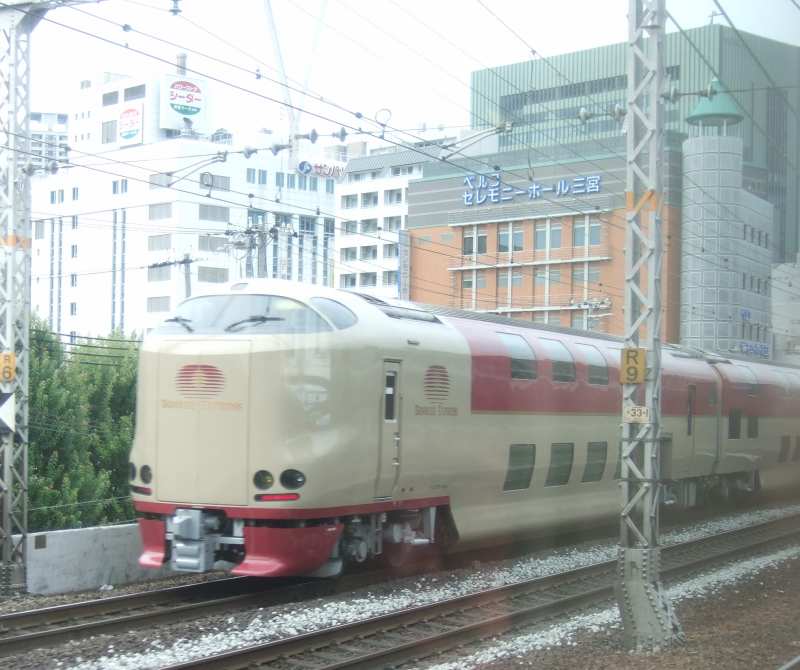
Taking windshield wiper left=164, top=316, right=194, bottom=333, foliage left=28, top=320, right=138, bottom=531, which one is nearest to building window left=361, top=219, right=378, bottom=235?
foliage left=28, top=320, right=138, bottom=531

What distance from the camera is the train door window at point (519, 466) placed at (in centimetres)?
1491

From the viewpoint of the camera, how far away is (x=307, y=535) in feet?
37.4

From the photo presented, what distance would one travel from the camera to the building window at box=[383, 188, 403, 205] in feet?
285

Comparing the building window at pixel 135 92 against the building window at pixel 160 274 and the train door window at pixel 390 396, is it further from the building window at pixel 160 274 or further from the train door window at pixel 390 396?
the train door window at pixel 390 396

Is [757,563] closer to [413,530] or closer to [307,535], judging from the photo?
[413,530]

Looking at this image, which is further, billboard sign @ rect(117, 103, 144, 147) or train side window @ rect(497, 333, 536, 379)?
billboard sign @ rect(117, 103, 144, 147)

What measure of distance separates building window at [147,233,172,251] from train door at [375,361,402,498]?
49.8m

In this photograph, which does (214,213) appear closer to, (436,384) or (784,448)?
(784,448)

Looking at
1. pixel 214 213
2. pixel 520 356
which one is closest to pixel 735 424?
pixel 520 356

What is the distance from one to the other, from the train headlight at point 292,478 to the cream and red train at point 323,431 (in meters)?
0.02

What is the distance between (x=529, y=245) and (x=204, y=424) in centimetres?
4870

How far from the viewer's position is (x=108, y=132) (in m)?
76.6

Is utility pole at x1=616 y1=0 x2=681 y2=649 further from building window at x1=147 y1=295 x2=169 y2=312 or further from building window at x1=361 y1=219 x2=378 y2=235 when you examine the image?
building window at x1=361 y1=219 x2=378 y2=235

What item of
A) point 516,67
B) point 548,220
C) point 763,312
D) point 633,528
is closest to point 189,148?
point 548,220
